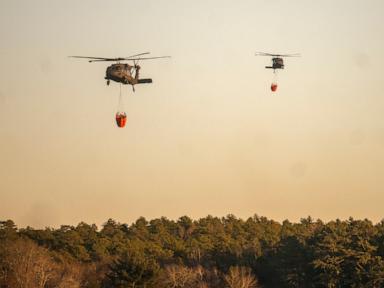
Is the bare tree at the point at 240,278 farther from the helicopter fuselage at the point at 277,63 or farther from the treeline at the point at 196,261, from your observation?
the helicopter fuselage at the point at 277,63

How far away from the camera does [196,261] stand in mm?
109625

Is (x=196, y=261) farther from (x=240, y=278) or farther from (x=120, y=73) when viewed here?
(x=120, y=73)

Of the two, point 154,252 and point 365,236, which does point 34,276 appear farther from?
point 365,236

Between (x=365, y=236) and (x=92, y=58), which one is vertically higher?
(x=92, y=58)

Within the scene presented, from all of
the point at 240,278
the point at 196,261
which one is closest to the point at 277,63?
the point at 240,278

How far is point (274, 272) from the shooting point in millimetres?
99812

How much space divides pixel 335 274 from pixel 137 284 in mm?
22794

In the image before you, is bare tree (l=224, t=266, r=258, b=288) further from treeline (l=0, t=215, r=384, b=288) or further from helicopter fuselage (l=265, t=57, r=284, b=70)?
helicopter fuselage (l=265, t=57, r=284, b=70)

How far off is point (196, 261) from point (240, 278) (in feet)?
49.7

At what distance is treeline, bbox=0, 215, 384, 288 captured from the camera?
84463mm

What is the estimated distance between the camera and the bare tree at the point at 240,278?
92.8 m

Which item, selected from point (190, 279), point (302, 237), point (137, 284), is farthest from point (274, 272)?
point (137, 284)

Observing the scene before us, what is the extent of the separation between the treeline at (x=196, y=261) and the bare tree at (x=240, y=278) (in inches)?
4.7

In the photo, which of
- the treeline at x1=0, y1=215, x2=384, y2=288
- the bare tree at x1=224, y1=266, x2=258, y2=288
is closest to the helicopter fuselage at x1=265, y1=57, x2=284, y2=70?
the treeline at x1=0, y1=215, x2=384, y2=288
